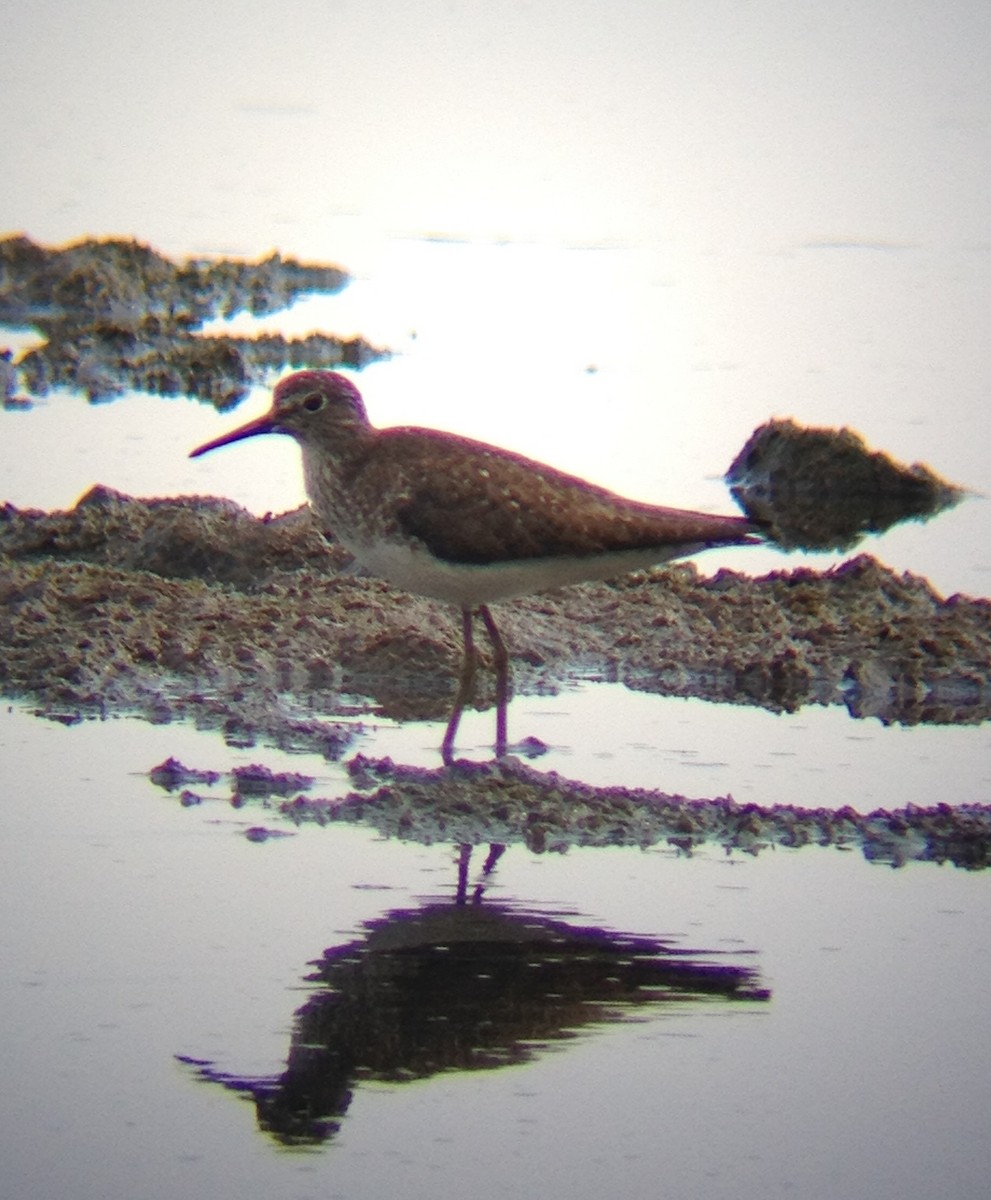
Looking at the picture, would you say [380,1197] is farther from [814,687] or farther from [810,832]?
[814,687]

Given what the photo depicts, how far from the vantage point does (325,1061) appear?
528 cm

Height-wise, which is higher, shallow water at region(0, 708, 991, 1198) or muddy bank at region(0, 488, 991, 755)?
muddy bank at region(0, 488, 991, 755)

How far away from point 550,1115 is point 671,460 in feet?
23.6

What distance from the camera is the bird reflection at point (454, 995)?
5.20m

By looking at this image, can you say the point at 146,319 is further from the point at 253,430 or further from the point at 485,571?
the point at 485,571

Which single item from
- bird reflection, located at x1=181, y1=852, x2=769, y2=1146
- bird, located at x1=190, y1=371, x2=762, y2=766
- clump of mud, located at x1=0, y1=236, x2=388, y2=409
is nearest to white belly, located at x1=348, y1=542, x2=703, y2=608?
bird, located at x1=190, y1=371, x2=762, y2=766

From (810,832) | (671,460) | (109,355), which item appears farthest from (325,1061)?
(109,355)

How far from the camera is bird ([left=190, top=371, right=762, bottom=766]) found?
8211 mm

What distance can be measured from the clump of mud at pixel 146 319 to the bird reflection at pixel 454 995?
7135 millimetres

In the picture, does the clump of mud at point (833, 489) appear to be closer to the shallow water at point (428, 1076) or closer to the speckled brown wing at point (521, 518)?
the speckled brown wing at point (521, 518)

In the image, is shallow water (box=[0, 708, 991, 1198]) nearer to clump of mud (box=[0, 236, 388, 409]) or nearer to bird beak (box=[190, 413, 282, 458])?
bird beak (box=[190, 413, 282, 458])

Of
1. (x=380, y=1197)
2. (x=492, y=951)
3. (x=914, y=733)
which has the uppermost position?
(x=914, y=733)

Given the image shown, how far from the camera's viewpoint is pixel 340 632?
887 cm

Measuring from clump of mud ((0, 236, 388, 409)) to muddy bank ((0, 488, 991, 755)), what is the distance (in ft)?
10.2
